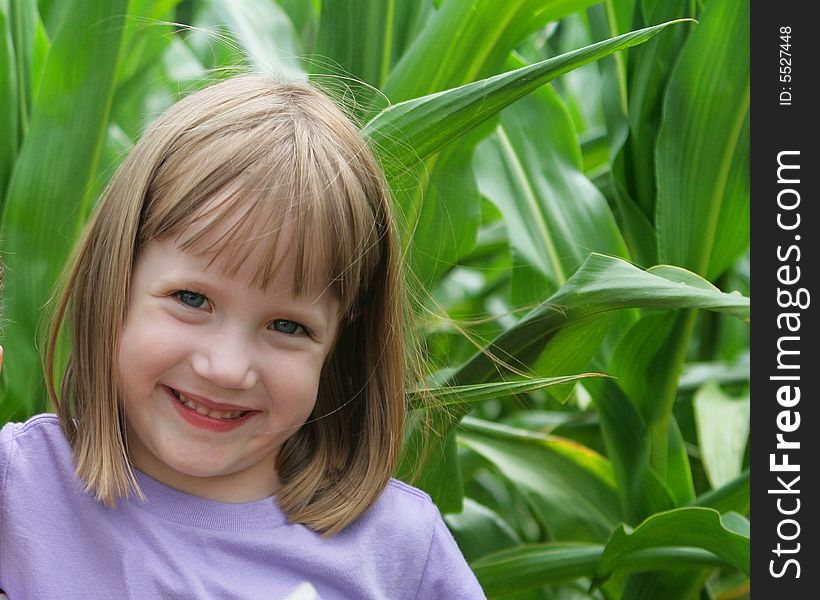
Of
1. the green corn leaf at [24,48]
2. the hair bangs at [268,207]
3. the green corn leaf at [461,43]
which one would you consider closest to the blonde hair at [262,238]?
the hair bangs at [268,207]

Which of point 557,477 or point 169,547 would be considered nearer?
point 169,547

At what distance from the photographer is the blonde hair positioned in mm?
658

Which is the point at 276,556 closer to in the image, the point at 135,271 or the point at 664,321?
the point at 135,271

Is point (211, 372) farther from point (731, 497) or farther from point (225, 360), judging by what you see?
Answer: point (731, 497)

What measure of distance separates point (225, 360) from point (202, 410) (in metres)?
0.05

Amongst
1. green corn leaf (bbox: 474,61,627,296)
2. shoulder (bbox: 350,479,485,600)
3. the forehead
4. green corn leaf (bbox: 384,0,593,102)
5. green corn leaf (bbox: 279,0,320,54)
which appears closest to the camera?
the forehead

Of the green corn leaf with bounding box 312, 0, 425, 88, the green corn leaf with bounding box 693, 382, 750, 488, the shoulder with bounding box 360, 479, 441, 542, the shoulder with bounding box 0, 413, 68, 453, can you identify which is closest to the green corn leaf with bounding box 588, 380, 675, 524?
the green corn leaf with bounding box 693, 382, 750, 488

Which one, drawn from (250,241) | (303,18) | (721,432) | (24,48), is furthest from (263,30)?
(721,432)

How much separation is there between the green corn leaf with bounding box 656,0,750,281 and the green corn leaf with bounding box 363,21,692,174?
0.67 feet

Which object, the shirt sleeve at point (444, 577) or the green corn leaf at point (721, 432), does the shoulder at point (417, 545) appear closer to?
the shirt sleeve at point (444, 577)

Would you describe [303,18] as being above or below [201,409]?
above

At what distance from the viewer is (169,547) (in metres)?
0.68

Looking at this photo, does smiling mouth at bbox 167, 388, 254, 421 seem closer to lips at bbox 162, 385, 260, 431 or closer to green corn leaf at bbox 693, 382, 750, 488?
lips at bbox 162, 385, 260, 431

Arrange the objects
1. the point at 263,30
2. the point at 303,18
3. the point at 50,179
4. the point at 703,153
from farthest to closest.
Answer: the point at 303,18
the point at 263,30
the point at 703,153
the point at 50,179
